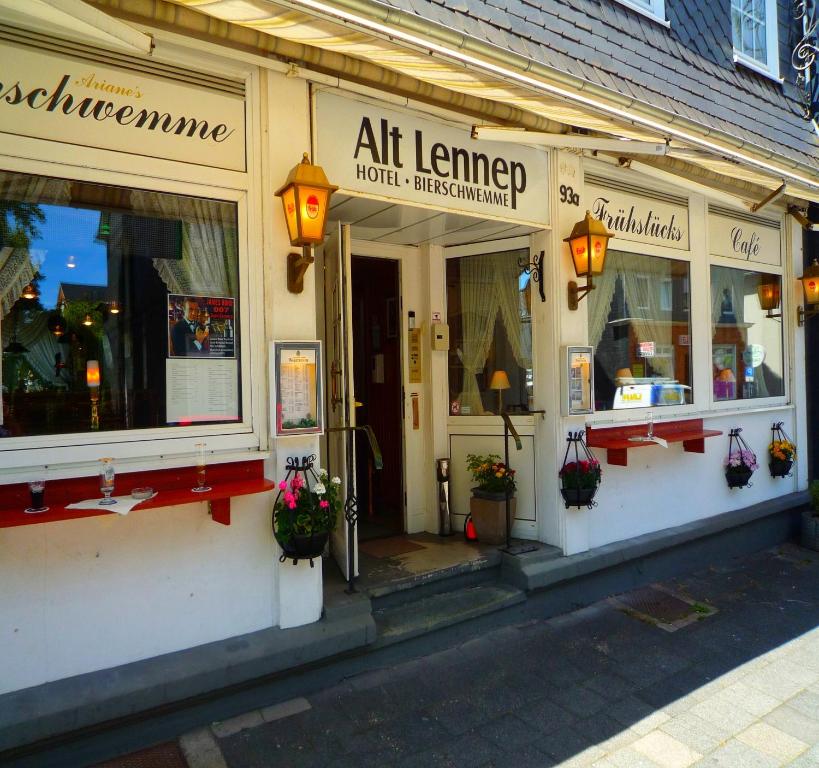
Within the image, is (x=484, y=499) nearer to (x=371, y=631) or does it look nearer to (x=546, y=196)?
(x=371, y=631)

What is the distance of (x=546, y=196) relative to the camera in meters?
4.84

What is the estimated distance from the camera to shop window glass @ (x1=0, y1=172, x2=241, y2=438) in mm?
A: 3000

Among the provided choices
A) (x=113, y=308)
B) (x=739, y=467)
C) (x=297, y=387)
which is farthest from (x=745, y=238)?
(x=113, y=308)

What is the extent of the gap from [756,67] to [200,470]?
7.31 metres

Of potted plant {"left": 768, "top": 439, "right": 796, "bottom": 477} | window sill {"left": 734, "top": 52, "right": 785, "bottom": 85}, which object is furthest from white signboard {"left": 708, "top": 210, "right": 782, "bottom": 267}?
potted plant {"left": 768, "top": 439, "right": 796, "bottom": 477}

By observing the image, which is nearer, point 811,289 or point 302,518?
point 302,518

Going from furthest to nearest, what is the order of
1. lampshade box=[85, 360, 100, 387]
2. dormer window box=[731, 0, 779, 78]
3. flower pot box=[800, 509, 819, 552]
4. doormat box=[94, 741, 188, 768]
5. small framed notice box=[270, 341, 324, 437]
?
1. dormer window box=[731, 0, 779, 78]
2. flower pot box=[800, 509, 819, 552]
3. small framed notice box=[270, 341, 324, 437]
4. lampshade box=[85, 360, 100, 387]
5. doormat box=[94, 741, 188, 768]

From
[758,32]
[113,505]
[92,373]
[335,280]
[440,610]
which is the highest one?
[758,32]

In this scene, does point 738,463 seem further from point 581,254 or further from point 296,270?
point 296,270

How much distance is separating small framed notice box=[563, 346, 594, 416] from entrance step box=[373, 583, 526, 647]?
150cm

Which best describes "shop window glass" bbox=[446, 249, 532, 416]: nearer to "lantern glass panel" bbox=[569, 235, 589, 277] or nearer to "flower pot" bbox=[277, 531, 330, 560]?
"lantern glass panel" bbox=[569, 235, 589, 277]

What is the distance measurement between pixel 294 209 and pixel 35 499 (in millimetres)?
1964

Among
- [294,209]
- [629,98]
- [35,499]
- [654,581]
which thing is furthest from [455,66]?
[654,581]

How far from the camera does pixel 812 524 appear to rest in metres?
6.55
